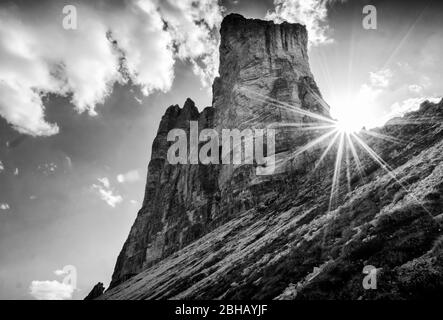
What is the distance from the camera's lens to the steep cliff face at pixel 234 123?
78812 millimetres

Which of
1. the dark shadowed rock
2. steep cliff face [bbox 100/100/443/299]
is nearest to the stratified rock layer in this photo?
steep cliff face [bbox 100/100/443/299]

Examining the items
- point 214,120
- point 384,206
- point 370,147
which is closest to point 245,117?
point 214,120

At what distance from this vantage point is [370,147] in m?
39.8

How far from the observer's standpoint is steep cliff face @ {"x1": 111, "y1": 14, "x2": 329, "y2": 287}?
259 ft

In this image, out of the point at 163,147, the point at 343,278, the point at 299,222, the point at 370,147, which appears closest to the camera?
the point at 343,278

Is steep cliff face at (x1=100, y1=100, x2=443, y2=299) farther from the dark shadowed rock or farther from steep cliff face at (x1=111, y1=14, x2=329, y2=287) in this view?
the dark shadowed rock
